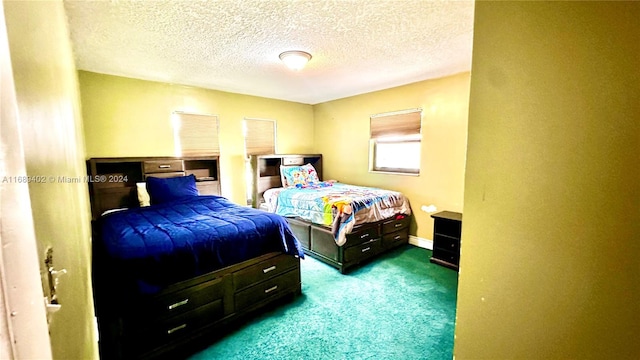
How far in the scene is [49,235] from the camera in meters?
0.52

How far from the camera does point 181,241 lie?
1.75 meters

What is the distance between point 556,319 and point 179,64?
3306 millimetres

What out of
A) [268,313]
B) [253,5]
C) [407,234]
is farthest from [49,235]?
[407,234]

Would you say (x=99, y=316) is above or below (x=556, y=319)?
below

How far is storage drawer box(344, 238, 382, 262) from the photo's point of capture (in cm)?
291

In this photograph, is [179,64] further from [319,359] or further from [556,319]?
[556,319]

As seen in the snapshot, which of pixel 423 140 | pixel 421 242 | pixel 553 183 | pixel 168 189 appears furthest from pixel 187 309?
pixel 423 140

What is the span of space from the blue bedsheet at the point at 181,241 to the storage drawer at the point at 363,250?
793 mm

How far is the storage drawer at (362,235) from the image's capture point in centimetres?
292

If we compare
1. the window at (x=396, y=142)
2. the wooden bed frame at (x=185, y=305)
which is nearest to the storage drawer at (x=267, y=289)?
the wooden bed frame at (x=185, y=305)

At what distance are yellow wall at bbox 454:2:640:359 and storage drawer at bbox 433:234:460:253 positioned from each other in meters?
2.57

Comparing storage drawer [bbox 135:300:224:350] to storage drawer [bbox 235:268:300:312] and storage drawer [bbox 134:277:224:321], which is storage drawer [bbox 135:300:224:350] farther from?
storage drawer [bbox 235:268:300:312]

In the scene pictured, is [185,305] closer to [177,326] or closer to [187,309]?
[187,309]

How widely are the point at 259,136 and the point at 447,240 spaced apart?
3229 mm
